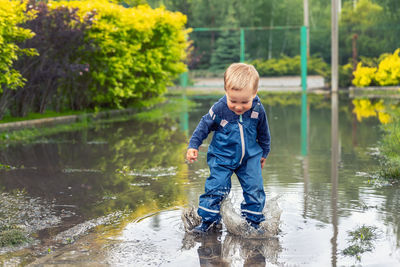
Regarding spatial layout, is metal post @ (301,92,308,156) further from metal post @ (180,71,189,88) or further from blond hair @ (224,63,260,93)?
metal post @ (180,71,189,88)

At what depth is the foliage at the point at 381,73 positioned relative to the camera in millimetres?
24203

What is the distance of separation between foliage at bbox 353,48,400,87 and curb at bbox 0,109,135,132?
11.2 meters

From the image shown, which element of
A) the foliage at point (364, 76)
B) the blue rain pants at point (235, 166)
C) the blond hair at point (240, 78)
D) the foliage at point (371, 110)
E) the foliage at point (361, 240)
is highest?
the blond hair at point (240, 78)

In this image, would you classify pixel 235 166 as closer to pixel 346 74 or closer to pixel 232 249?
pixel 232 249

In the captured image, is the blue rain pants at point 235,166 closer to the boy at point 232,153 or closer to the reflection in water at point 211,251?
the boy at point 232,153

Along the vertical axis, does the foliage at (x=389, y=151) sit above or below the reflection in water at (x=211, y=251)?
below

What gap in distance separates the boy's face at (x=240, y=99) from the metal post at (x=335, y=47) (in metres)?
20.9

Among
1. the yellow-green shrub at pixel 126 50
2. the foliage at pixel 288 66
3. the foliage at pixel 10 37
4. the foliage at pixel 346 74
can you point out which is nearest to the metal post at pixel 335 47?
the foliage at pixel 346 74

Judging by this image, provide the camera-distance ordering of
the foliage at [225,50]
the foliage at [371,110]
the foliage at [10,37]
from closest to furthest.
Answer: the foliage at [10,37] < the foliage at [371,110] < the foliage at [225,50]

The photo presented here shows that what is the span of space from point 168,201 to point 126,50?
9.31m

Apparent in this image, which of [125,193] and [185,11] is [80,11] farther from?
[185,11]

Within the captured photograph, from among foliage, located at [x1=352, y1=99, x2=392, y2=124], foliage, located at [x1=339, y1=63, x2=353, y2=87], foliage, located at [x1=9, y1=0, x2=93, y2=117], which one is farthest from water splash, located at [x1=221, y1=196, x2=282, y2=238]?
foliage, located at [x1=339, y1=63, x2=353, y2=87]

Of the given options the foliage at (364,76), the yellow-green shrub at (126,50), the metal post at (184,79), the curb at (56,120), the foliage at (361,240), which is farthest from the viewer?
the metal post at (184,79)

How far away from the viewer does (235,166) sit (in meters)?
5.20
